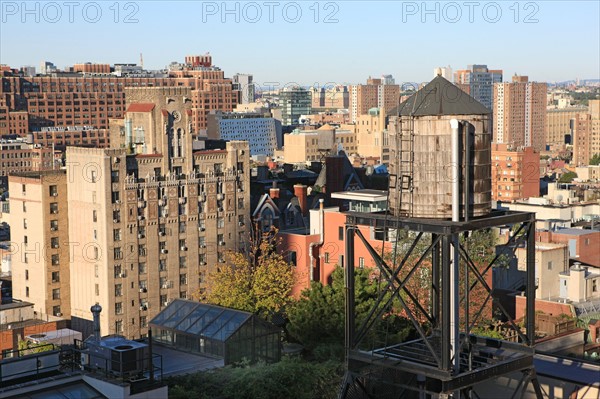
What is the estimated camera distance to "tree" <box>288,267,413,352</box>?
3866cm

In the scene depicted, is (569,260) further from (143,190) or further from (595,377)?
(595,377)

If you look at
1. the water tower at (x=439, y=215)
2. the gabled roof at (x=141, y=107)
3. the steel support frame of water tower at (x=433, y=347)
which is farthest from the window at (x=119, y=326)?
the water tower at (x=439, y=215)

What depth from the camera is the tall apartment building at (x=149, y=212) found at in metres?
56.5

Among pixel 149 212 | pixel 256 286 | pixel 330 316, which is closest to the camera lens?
pixel 330 316

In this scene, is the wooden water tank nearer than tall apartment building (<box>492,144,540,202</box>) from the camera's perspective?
Yes

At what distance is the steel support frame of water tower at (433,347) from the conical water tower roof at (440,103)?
207 cm

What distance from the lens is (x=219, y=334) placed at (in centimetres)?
3394

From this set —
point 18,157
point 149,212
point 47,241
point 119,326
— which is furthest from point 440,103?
point 18,157

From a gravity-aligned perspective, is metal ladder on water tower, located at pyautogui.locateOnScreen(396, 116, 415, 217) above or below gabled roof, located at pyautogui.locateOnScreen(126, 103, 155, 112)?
below

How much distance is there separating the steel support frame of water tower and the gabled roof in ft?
126

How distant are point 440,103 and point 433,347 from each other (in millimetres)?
4844

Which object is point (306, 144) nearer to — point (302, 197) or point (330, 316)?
point (302, 197)

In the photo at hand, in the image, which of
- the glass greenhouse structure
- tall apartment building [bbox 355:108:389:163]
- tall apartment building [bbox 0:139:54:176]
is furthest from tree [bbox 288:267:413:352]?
tall apartment building [bbox 355:108:389:163]

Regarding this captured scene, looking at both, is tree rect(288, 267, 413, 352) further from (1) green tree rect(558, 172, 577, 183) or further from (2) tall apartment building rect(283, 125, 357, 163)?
(2) tall apartment building rect(283, 125, 357, 163)
